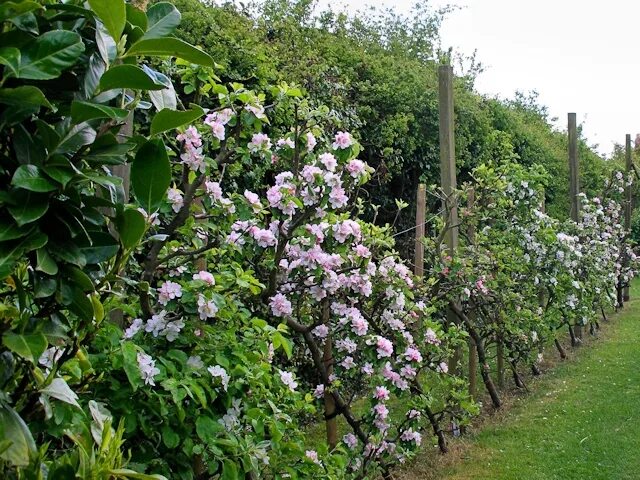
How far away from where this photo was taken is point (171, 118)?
92cm

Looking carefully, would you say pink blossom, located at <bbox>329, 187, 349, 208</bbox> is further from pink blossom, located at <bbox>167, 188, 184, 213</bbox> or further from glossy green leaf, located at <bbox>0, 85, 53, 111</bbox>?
glossy green leaf, located at <bbox>0, 85, 53, 111</bbox>

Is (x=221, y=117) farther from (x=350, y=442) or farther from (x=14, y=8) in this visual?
(x=350, y=442)

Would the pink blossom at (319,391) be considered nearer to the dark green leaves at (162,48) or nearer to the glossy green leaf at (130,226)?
the glossy green leaf at (130,226)

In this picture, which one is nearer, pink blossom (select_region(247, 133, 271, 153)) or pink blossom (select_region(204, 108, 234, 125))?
pink blossom (select_region(204, 108, 234, 125))

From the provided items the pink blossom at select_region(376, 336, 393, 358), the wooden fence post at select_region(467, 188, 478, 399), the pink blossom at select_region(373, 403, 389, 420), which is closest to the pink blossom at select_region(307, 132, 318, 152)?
the pink blossom at select_region(376, 336, 393, 358)

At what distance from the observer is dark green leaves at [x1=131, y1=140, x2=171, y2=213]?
93cm

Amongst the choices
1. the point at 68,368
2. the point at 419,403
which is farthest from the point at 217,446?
the point at 419,403

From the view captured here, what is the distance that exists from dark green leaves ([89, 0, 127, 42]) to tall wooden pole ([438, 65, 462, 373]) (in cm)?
400

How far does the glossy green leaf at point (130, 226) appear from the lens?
3.05 feet

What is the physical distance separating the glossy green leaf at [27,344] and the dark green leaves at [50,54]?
325 mm

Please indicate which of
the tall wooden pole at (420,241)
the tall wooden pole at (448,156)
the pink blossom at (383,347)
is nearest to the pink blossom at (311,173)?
the pink blossom at (383,347)

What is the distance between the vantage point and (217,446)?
1959mm

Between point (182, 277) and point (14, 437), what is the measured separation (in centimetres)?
156

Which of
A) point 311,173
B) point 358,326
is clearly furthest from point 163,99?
point 358,326
